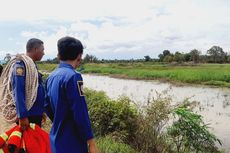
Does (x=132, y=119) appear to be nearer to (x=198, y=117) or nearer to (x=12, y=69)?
(x=198, y=117)

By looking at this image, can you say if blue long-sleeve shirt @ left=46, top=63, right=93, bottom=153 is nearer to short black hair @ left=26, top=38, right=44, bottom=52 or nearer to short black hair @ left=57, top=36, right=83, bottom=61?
short black hair @ left=57, top=36, right=83, bottom=61

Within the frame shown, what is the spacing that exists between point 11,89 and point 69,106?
1.26 m

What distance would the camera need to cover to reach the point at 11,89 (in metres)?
3.91

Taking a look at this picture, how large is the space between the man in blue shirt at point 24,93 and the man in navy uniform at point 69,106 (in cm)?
73

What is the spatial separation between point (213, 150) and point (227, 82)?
22020mm

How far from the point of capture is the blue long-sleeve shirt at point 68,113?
2.78m

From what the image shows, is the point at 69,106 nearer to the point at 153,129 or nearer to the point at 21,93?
the point at 21,93

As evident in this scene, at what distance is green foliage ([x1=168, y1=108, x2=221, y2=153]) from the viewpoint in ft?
23.1

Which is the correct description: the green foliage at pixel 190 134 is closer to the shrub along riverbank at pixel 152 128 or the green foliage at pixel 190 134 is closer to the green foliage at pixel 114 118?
the shrub along riverbank at pixel 152 128

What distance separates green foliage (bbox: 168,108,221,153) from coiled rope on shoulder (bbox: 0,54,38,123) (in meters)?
3.74

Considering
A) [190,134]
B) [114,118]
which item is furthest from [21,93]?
[190,134]

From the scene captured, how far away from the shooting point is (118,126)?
7.38 metres

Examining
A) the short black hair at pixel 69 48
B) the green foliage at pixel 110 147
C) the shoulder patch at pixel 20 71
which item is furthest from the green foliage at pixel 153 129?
the short black hair at pixel 69 48

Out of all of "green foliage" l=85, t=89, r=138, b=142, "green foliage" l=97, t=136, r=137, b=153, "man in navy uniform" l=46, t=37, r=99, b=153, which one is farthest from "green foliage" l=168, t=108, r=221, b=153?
"man in navy uniform" l=46, t=37, r=99, b=153
